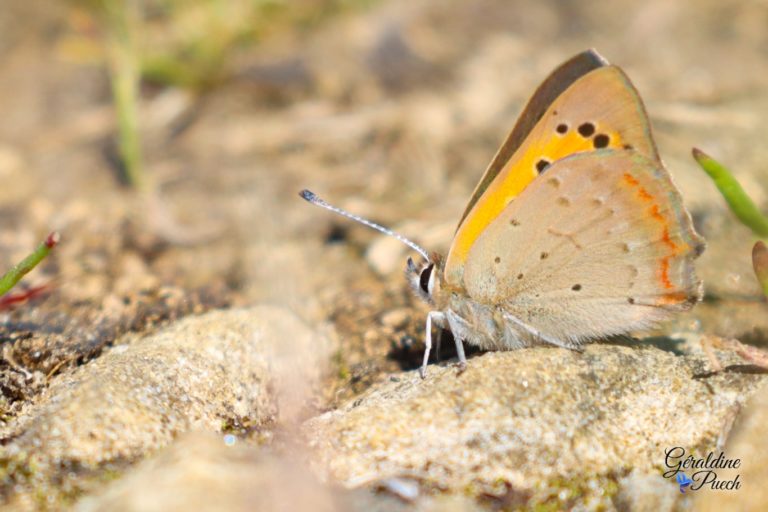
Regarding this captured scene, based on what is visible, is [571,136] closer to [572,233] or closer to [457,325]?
[572,233]

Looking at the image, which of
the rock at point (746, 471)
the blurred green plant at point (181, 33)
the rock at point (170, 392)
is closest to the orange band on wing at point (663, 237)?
the rock at point (746, 471)

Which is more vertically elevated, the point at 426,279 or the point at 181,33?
the point at 181,33

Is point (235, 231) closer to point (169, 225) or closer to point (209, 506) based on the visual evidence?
point (169, 225)

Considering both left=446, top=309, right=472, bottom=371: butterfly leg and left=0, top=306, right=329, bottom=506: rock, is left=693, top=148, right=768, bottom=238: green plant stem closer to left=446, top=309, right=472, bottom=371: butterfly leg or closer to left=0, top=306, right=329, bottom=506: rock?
left=446, top=309, right=472, bottom=371: butterfly leg

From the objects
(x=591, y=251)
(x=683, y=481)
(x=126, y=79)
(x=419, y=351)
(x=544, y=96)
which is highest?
(x=544, y=96)

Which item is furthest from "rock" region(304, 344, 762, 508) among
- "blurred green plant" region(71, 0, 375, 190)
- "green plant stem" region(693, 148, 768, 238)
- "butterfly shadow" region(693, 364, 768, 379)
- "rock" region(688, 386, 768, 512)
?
"blurred green plant" region(71, 0, 375, 190)

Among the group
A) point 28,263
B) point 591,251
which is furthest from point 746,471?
point 28,263
